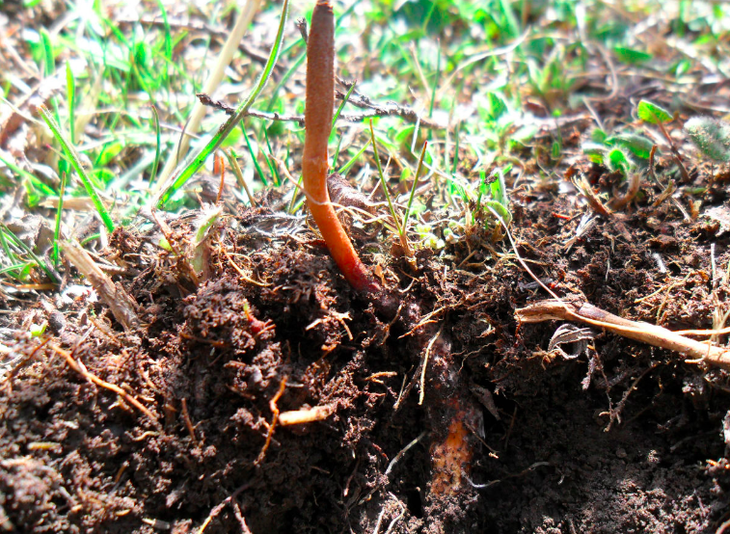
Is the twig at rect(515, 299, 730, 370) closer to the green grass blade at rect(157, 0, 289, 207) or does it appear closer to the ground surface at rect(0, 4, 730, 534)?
the ground surface at rect(0, 4, 730, 534)

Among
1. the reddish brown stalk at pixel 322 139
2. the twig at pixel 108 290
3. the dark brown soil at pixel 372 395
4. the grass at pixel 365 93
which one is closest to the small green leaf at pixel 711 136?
the grass at pixel 365 93

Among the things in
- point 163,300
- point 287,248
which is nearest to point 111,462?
point 163,300

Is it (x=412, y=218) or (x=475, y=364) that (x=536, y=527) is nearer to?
(x=475, y=364)

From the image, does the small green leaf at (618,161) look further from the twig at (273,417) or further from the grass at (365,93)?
the twig at (273,417)

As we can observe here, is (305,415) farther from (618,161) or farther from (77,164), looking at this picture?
(618,161)

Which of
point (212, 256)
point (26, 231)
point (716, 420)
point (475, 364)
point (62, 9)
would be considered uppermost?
point (62, 9)

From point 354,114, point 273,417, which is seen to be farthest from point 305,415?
point 354,114

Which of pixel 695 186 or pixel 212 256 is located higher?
pixel 212 256
